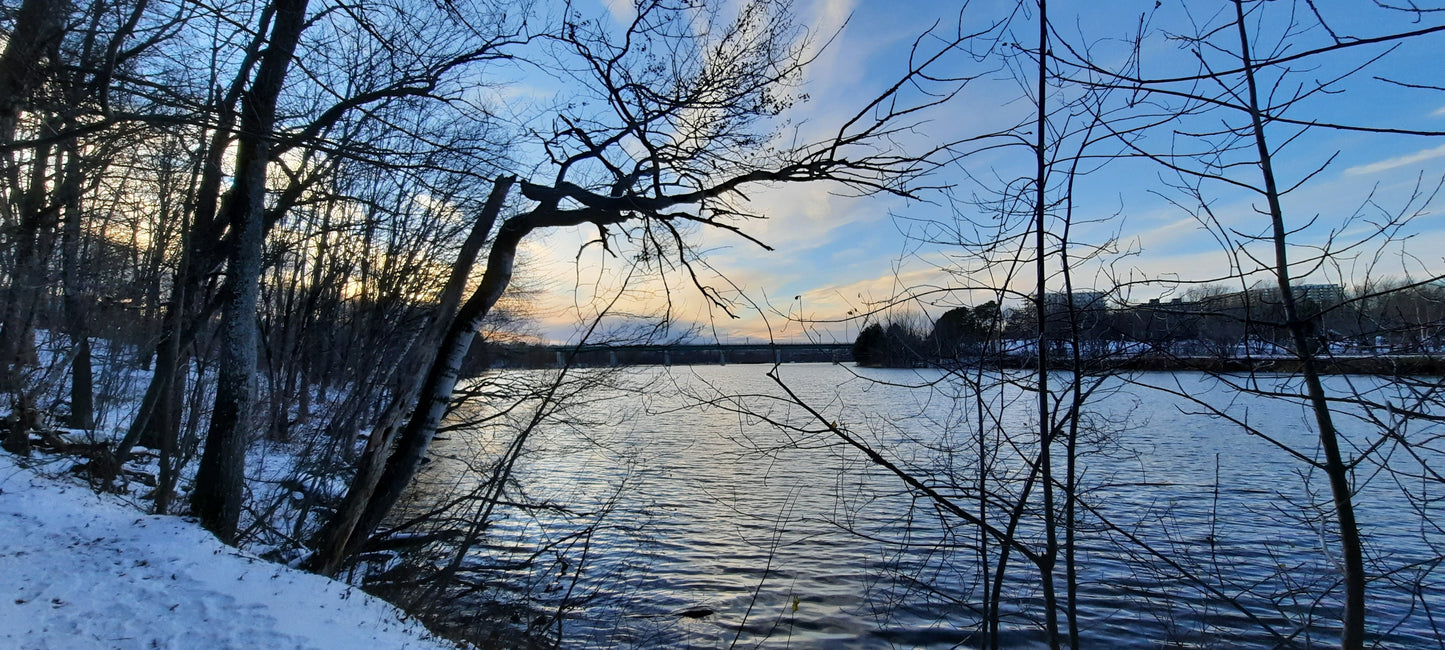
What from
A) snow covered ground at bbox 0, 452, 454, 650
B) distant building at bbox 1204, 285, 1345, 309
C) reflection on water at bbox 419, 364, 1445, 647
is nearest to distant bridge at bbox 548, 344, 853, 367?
reflection on water at bbox 419, 364, 1445, 647

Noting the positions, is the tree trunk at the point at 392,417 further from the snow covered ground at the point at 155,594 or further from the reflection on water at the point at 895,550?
the reflection on water at the point at 895,550

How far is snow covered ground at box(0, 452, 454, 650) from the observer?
4918mm

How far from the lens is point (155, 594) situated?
5.51 metres

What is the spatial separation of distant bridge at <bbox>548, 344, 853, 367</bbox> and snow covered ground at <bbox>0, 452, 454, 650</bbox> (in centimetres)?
324

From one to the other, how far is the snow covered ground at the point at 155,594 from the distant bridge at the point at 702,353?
3.24 m

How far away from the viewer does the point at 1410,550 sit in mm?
10578

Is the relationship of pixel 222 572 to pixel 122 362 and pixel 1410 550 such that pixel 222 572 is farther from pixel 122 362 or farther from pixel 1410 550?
pixel 1410 550

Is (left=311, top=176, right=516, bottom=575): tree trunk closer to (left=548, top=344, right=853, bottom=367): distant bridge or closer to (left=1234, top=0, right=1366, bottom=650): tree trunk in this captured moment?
(left=548, top=344, right=853, bottom=367): distant bridge

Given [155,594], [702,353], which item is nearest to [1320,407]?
[702,353]

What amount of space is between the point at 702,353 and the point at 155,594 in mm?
4843

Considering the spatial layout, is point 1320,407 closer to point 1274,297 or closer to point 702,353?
point 1274,297

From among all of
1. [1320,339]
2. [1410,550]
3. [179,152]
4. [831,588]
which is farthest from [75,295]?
Answer: [1410,550]

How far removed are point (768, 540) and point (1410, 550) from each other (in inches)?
363

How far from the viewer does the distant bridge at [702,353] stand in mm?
3938
